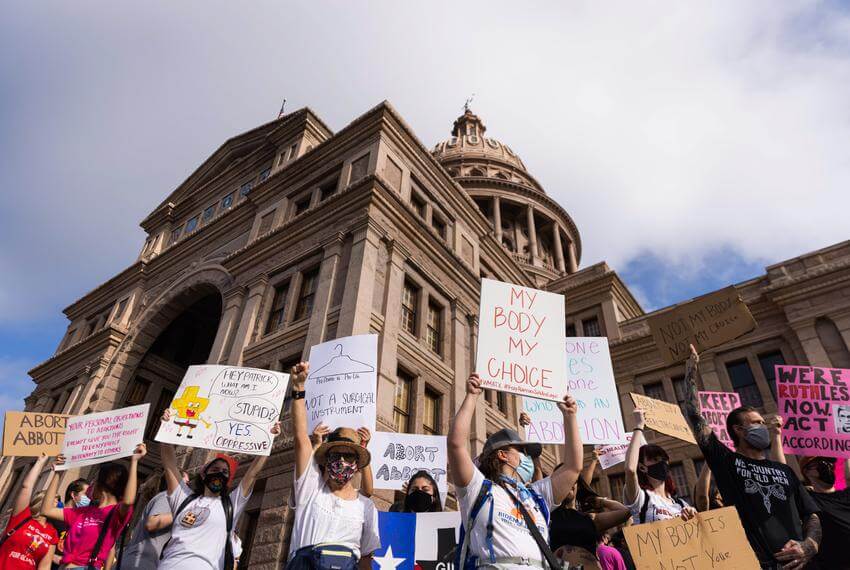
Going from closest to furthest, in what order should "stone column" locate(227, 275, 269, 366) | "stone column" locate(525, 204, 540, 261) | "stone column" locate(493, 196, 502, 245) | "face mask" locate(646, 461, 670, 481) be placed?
"face mask" locate(646, 461, 670, 481), "stone column" locate(227, 275, 269, 366), "stone column" locate(493, 196, 502, 245), "stone column" locate(525, 204, 540, 261)

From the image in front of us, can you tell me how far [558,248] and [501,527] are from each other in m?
41.5

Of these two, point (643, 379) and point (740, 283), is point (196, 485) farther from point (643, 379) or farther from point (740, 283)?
point (740, 283)

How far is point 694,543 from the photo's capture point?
417 cm

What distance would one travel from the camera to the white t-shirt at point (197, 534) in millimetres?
4363

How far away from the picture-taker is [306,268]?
57.7 ft

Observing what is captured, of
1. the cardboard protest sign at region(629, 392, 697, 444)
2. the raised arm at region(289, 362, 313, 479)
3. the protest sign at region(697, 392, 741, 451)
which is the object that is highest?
the protest sign at region(697, 392, 741, 451)

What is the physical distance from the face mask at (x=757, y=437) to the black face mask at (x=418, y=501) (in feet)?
10.4

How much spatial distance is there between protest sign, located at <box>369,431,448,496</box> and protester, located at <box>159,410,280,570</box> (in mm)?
3062

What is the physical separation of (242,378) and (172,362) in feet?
64.6

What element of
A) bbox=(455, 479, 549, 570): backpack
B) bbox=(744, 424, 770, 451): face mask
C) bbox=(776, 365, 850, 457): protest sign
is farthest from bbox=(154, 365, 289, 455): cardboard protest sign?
bbox=(776, 365, 850, 457): protest sign

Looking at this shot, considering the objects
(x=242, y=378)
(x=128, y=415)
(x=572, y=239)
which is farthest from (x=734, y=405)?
(x=572, y=239)

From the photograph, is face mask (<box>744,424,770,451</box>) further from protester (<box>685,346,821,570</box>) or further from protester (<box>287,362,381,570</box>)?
protester (<box>287,362,381,570</box>)

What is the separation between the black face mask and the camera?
566cm

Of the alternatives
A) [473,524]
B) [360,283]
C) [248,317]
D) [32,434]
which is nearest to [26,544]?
[32,434]
